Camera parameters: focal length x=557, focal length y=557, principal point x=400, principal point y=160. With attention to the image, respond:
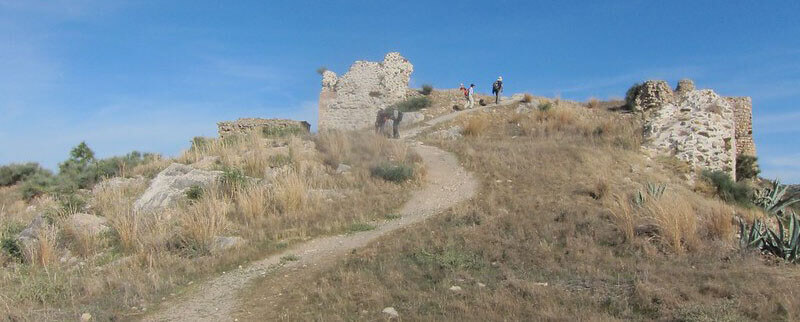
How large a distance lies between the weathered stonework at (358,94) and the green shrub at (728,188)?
16.3 meters

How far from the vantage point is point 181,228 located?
846 cm

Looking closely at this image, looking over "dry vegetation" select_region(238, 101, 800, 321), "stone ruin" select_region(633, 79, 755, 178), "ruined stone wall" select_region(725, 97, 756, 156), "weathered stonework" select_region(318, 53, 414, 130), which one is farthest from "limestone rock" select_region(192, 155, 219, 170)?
"ruined stone wall" select_region(725, 97, 756, 156)

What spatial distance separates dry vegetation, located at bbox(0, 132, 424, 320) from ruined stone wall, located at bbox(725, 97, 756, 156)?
15.7 metres

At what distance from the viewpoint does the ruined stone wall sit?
22.2 meters

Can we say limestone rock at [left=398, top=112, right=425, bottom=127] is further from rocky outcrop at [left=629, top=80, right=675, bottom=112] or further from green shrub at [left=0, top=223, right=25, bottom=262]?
green shrub at [left=0, top=223, right=25, bottom=262]

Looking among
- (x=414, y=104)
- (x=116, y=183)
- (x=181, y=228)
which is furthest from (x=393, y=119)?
(x=181, y=228)

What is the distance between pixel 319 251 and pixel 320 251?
1 cm

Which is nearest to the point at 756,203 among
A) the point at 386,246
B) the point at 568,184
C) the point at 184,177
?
the point at 568,184

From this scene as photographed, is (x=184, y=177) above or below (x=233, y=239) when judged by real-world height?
above

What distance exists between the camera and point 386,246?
7684 millimetres

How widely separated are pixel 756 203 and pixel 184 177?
39.6 ft

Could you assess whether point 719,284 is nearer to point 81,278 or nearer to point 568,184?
point 568,184

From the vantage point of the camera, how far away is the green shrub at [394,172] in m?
12.0

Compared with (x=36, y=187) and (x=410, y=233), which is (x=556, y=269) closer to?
(x=410, y=233)
